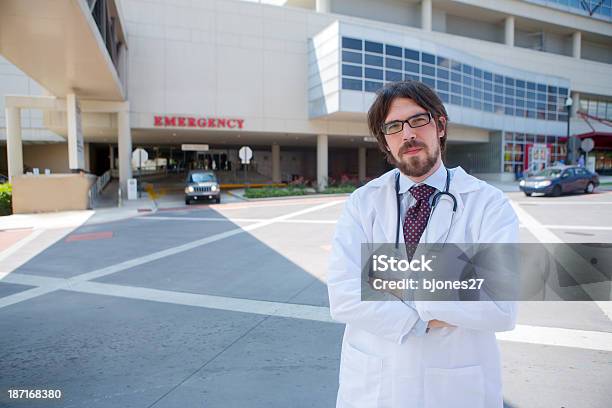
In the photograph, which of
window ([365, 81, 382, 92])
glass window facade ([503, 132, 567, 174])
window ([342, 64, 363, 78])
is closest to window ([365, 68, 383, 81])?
window ([365, 81, 382, 92])

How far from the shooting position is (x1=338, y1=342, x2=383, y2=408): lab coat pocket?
5.76 feet

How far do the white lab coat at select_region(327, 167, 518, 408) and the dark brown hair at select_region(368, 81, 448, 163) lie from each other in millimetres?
331

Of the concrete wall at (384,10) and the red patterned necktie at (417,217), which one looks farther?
the concrete wall at (384,10)

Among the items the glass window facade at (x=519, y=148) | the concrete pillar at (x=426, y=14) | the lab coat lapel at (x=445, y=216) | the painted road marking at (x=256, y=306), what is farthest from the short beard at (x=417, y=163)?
the glass window facade at (x=519, y=148)

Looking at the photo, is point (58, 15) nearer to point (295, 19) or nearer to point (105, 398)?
point (105, 398)

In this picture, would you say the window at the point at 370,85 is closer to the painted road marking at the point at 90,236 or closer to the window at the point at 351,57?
the window at the point at 351,57

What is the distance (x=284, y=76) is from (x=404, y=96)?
94.2ft

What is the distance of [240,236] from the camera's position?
1140cm

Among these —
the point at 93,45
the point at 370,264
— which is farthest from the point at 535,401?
the point at 93,45

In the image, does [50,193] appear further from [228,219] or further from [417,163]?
[417,163]

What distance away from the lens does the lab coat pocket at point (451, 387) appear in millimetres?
1668

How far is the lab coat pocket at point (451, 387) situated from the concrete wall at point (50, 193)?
20.7m

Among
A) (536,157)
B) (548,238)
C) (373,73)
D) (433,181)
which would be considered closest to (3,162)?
(373,73)

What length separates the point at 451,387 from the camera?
167cm
